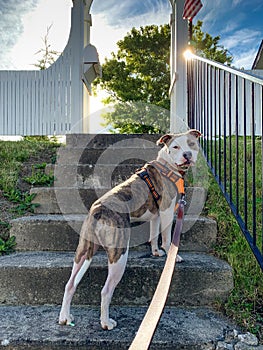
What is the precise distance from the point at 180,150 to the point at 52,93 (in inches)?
133

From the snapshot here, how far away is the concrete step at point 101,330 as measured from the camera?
162 cm

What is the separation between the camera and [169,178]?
219 cm

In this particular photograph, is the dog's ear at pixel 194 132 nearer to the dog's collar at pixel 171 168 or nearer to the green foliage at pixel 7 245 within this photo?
the dog's collar at pixel 171 168

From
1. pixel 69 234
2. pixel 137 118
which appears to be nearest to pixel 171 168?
pixel 69 234

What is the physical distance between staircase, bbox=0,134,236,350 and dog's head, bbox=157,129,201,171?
20.7 inches

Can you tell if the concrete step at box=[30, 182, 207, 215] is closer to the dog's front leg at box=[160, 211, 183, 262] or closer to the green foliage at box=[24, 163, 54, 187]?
the green foliage at box=[24, 163, 54, 187]

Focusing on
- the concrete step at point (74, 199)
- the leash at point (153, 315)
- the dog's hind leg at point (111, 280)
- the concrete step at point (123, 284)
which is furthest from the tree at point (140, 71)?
the leash at point (153, 315)

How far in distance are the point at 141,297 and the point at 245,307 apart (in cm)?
60

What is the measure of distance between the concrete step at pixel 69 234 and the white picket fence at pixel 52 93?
8.46ft

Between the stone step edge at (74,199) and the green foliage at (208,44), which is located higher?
the green foliage at (208,44)

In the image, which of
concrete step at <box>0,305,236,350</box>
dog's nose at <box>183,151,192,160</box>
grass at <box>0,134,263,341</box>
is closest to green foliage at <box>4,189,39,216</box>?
grass at <box>0,134,263,341</box>

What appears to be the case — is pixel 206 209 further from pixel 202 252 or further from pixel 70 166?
pixel 70 166

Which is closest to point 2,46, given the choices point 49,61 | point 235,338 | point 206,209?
point 49,61

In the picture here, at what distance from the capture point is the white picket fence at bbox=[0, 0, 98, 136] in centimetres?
476
